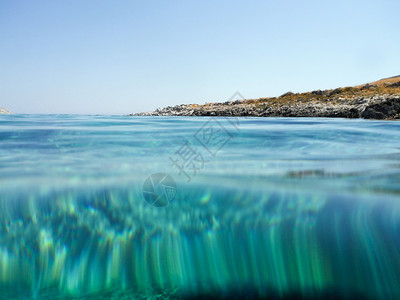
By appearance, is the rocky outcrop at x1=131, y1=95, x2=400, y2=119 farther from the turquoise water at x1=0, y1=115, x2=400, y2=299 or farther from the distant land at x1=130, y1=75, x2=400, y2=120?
the turquoise water at x1=0, y1=115, x2=400, y2=299

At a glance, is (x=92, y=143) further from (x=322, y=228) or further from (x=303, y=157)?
(x=322, y=228)

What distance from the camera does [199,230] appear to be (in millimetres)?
2387

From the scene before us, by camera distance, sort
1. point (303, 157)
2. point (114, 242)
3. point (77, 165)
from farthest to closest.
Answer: point (303, 157) → point (77, 165) → point (114, 242)

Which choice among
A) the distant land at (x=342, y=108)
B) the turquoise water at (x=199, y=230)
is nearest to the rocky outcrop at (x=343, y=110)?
the distant land at (x=342, y=108)

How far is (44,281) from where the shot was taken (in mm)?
2074

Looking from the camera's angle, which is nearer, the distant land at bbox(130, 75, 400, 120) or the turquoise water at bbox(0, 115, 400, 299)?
the turquoise water at bbox(0, 115, 400, 299)

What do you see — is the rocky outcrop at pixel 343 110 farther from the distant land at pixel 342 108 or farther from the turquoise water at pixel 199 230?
the turquoise water at pixel 199 230

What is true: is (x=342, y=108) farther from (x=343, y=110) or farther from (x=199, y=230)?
(x=199, y=230)

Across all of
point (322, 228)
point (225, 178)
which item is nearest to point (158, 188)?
point (225, 178)

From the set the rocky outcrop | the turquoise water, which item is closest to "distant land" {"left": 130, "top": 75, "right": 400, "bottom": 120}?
the rocky outcrop

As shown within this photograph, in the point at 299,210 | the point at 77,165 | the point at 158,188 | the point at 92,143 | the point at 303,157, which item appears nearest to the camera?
the point at 299,210

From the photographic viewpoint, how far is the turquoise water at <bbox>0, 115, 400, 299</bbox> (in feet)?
6.45

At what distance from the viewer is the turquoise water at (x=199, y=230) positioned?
1.96 metres

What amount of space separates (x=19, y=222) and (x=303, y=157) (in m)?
3.57
